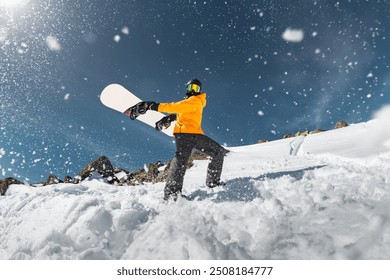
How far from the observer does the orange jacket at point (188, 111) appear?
A: 4.48 metres

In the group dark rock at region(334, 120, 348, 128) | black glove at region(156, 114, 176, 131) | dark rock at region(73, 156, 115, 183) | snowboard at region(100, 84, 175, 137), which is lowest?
black glove at region(156, 114, 176, 131)

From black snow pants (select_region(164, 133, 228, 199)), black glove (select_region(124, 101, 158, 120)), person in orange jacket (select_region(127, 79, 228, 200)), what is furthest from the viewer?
black glove (select_region(124, 101, 158, 120))

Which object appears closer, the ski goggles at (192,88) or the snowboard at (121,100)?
the ski goggles at (192,88)

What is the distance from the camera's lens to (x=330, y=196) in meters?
3.28

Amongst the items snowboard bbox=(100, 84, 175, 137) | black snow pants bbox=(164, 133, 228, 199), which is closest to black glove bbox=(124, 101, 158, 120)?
black snow pants bbox=(164, 133, 228, 199)

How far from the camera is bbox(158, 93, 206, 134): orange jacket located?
4.48m

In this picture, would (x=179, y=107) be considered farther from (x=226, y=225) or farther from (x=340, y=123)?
(x=340, y=123)

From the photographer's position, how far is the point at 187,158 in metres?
4.59

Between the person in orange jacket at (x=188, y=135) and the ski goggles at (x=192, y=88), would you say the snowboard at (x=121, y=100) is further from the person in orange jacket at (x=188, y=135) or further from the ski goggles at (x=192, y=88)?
the ski goggles at (x=192, y=88)

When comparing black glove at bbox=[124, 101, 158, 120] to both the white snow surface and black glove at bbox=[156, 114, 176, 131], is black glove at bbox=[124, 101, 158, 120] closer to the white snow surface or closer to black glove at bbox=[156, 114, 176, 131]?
black glove at bbox=[156, 114, 176, 131]

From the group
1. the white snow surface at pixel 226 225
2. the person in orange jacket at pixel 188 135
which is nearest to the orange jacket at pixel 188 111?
the person in orange jacket at pixel 188 135
